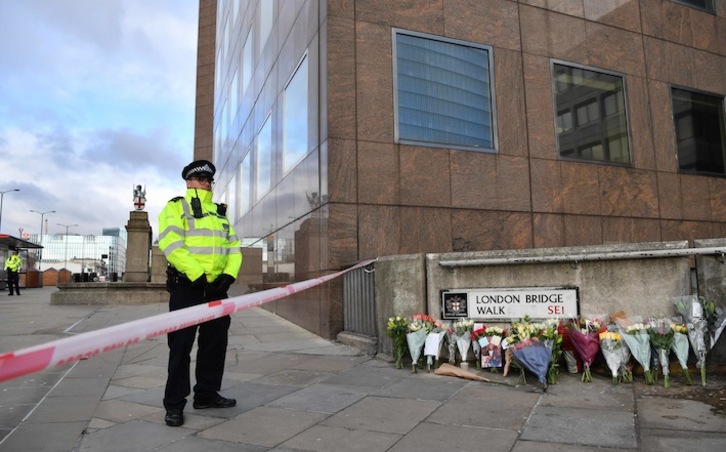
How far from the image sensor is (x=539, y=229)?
9.30m

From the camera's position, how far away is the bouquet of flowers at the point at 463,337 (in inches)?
211

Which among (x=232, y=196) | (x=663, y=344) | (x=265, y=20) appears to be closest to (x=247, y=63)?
(x=265, y=20)

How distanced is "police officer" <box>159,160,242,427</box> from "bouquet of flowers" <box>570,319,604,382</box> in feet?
10.3

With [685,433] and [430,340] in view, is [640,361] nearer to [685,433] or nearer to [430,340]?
[685,433]

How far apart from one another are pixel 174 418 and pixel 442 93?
7036mm

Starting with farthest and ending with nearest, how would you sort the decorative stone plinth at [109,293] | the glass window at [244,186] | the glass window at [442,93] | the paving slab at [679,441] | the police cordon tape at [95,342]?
1. the decorative stone plinth at [109,293]
2. the glass window at [244,186]
3. the glass window at [442,93]
4. the paving slab at [679,441]
5. the police cordon tape at [95,342]

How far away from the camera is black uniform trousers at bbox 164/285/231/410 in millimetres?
4000

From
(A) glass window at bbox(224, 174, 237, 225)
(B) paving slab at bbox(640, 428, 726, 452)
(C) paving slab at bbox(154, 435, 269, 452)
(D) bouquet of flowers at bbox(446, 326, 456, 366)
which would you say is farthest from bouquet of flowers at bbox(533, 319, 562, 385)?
(A) glass window at bbox(224, 174, 237, 225)

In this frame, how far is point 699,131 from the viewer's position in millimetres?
11727

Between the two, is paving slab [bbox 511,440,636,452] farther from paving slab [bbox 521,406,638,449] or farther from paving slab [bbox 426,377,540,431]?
paving slab [bbox 426,377,540,431]

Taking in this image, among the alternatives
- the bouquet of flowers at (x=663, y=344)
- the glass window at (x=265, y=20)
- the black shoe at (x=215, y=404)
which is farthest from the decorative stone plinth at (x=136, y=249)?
the bouquet of flowers at (x=663, y=344)

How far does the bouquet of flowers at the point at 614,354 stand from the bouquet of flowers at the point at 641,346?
81mm

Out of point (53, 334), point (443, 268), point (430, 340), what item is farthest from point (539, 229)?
point (53, 334)

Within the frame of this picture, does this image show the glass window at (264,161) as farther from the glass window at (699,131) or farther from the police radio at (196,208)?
the glass window at (699,131)
